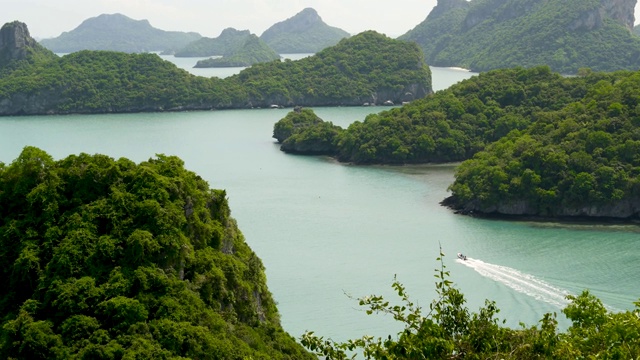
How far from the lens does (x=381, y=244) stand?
3338 centimetres

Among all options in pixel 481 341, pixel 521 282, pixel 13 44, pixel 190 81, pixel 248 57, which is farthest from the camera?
pixel 248 57

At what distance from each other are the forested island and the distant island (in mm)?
34036

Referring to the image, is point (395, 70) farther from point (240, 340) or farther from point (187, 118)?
point (240, 340)

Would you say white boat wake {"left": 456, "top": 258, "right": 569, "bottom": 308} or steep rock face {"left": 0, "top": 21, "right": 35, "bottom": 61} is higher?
steep rock face {"left": 0, "top": 21, "right": 35, "bottom": 61}

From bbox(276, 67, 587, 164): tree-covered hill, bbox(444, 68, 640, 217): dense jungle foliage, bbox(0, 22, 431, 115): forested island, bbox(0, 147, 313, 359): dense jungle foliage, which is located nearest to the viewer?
bbox(0, 147, 313, 359): dense jungle foliage

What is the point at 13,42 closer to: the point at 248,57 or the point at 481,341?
the point at 248,57

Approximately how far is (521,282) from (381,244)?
23.1 feet

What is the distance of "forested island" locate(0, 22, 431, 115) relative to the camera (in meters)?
90.1

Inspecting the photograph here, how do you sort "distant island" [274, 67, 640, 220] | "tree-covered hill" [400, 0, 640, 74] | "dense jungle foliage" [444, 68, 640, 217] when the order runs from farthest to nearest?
"tree-covered hill" [400, 0, 640, 74], "distant island" [274, 67, 640, 220], "dense jungle foliage" [444, 68, 640, 217]

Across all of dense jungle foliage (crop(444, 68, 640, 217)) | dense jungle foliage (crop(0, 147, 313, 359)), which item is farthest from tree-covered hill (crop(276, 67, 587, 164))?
dense jungle foliage (crop(0, 147, 313, 359))

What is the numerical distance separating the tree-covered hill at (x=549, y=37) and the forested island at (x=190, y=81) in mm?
31639

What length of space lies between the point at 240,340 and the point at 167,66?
84396 millimetres

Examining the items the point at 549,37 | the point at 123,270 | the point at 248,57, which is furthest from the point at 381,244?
the point at 248,57

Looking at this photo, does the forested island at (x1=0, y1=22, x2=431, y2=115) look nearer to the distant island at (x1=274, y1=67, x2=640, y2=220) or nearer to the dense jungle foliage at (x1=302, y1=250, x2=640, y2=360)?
the distant island at (x1=274, y1=67, x2=640, y2=220)
